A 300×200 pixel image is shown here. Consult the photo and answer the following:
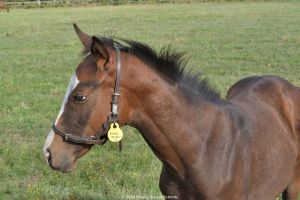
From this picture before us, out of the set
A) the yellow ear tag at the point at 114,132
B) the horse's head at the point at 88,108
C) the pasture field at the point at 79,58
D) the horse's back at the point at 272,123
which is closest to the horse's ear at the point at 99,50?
the horse's head at the point at 88,108

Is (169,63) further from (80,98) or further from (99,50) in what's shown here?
(80,98)

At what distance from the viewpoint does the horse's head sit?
3254mm

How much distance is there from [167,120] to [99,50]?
2.17ft

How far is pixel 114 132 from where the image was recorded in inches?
129

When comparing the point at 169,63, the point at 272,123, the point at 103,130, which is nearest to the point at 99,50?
the point at 103,130

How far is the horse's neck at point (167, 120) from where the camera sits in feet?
11.2

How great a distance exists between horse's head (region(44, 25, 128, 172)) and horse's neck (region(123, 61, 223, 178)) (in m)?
0.17

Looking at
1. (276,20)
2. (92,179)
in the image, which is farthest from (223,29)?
(92,179)

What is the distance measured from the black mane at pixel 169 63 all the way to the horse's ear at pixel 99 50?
0.07 metres

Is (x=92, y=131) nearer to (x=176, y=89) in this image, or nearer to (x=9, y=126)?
(x=176, y=89)

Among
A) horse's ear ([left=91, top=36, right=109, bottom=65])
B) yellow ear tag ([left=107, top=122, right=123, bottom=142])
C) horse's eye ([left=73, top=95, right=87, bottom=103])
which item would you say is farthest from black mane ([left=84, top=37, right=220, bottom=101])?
yellow ear tag ([left=107, top=122, right=123, bottom=142])

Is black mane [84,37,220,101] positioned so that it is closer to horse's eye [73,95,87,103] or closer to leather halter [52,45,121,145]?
leather halter [52,45,121,145]

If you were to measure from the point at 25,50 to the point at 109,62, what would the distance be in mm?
16284

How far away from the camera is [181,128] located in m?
3.58
